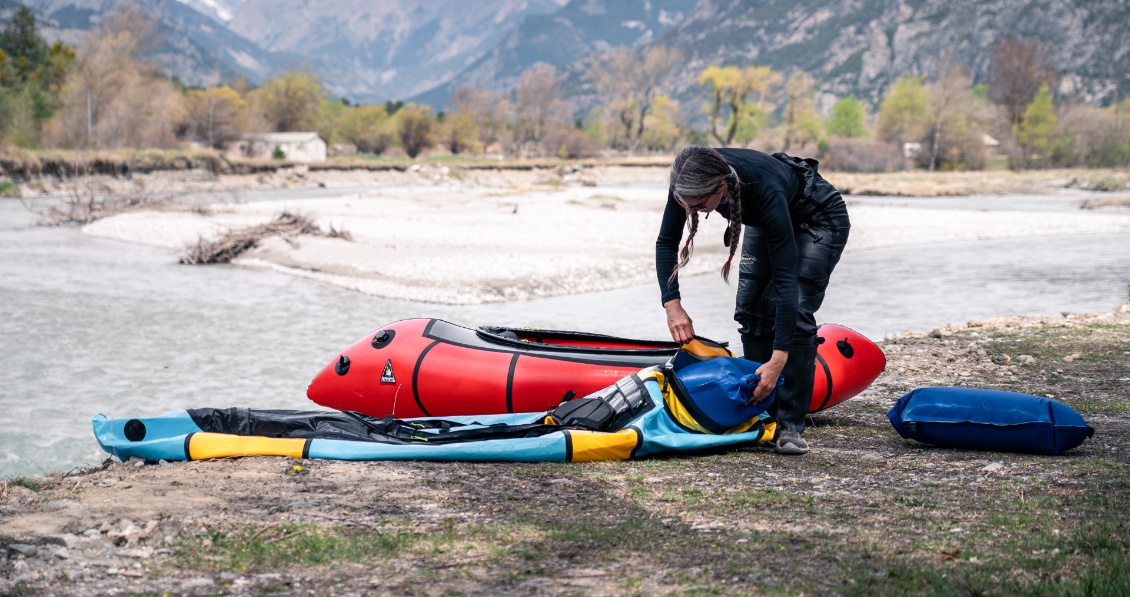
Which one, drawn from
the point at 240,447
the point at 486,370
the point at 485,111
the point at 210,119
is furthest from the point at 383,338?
the point at 485,111

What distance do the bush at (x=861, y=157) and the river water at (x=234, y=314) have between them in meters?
60.0

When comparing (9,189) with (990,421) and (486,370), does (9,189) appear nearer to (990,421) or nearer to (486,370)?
(486,370)

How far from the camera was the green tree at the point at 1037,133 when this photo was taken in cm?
8044

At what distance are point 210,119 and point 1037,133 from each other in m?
70.3

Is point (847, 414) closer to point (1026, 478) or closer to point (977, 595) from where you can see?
point (1026, 478)

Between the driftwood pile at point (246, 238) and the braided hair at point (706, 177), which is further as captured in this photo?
the driftwood pile at point (246, 238)

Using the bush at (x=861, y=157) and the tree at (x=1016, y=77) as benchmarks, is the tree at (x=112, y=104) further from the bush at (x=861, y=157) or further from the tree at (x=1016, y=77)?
the tree at (x=1016, y=77)

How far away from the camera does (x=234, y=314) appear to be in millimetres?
14094

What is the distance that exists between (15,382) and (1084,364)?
1022 cm

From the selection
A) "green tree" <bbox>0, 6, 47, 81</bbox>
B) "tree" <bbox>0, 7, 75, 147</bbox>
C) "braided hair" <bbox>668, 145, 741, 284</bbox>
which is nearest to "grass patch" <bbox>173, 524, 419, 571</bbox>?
"braided hair" <bbox>668, 145, 741, 284</bbox>

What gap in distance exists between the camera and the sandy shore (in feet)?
56.6

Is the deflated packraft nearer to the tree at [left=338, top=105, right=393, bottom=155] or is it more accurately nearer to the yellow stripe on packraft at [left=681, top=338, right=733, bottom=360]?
the yellow stripe on packraft at [left=681, top=338, right=733, bottom=360]

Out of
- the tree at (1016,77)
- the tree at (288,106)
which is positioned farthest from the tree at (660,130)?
the tree at (288,106)

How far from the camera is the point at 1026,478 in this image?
458 cm
